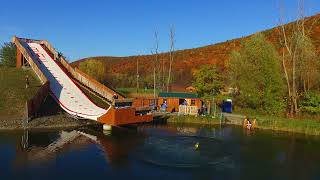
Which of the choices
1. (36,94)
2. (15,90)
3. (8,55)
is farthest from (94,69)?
(36,94)

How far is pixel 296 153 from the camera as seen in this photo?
31.4 meters

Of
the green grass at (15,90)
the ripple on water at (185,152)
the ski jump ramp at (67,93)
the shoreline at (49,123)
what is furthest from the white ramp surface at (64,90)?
the ripple on water at (185,152)

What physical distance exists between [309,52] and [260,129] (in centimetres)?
1705

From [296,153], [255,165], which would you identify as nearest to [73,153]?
[255,165]

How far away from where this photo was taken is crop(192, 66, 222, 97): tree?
49.8m

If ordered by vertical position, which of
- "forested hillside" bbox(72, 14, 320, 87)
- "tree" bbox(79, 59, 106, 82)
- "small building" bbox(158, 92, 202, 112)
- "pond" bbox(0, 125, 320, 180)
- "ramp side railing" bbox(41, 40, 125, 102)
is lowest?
"pond" bbox(0, 125, 320, 180)

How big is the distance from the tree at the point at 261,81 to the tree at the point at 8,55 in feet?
123

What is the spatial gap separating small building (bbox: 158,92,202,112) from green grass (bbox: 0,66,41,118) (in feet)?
46.8

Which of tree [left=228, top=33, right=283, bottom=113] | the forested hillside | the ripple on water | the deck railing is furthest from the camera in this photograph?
the forested hillside

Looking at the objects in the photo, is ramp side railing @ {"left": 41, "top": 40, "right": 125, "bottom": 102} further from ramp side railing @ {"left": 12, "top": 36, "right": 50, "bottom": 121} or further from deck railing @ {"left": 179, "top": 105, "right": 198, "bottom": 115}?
deck railing @ {"left": 179, "top": 105, "right": 198, "bottom": 115}

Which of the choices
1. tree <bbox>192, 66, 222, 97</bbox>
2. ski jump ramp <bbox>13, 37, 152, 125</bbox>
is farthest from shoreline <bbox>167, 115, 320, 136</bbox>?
ski jump ramp <bbox>13, 37, 152, 125</bbox>

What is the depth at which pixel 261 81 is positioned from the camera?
48.3 m

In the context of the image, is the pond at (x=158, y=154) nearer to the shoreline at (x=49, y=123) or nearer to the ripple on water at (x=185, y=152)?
the ripple on water at (x=185, y=152)

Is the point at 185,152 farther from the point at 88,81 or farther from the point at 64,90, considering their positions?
the point at 88,81
